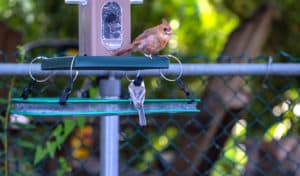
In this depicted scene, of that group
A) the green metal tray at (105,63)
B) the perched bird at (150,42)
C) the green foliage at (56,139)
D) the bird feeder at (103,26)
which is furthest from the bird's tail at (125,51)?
the green foliage at (56,139)

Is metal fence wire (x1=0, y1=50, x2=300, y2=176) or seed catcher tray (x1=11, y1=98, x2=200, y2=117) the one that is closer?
seed catcher tray (x1=11, y1=98, x2=200, y2=117)

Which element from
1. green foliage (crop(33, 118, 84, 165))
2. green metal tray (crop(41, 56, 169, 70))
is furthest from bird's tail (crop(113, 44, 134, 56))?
green foliage (crop(33, 118, 84, 165))

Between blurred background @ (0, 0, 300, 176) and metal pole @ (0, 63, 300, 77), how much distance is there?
5 cm

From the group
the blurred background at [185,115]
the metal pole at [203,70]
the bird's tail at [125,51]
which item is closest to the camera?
the bird's tail at [125,51]

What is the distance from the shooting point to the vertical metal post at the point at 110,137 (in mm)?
2957

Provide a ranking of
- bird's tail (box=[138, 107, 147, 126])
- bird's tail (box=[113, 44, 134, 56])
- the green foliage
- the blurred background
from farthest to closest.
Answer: the blurred background
the green foliage
bird's tail (box=[113, 44, 134, 56])
bird's tail (box=[138, 107, 147, 126])

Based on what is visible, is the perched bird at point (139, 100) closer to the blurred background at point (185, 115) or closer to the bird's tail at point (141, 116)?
the bird's tail at point (141, 116)

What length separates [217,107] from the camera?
3.80 m

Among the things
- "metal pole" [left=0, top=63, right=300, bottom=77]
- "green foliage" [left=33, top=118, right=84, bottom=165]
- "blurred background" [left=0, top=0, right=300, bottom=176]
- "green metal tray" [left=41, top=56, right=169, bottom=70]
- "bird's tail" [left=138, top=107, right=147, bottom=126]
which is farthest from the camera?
"blurred background" [left=0, top=0, right=300, bottom=176]

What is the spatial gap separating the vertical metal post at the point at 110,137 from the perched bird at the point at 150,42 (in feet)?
0.56

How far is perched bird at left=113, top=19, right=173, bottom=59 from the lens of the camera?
9.31 ft

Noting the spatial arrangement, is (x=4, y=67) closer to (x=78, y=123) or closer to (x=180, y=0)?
(x=78, y=123)

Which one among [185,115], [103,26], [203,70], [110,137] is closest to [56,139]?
[110,137]

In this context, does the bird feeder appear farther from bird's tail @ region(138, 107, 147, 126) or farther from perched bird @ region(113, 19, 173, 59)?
bird's tail @ region(138, 107, 147, 126)
